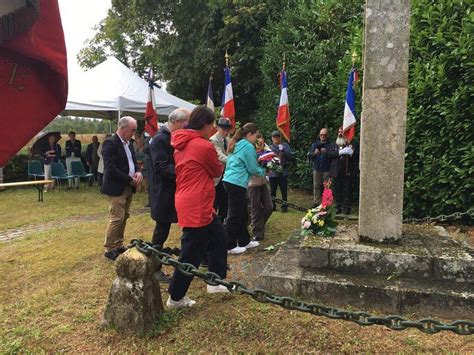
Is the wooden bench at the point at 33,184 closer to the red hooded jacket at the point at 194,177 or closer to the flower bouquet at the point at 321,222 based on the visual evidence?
the red hooded jacket at the point at 194,177

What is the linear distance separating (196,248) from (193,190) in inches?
21.7

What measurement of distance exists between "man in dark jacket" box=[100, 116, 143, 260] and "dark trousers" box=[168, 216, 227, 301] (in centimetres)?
170

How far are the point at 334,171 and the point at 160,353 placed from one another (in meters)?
6.28

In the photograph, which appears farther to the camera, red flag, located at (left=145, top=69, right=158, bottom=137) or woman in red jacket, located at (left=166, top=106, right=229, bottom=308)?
→ red flag, located at (left=145, top=69, right=158, bottom=137)

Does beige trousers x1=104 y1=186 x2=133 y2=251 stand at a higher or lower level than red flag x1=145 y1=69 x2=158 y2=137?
lower

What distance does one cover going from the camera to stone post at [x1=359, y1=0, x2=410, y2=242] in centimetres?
417

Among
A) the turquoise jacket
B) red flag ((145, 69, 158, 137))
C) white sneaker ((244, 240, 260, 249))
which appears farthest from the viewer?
red flag ((145, 69, 158, 137))

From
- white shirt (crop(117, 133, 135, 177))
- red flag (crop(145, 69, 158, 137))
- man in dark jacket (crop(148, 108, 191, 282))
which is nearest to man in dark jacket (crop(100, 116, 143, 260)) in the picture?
white shirt (crop(117, 133, 135, 177))

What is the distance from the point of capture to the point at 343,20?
10.8 m

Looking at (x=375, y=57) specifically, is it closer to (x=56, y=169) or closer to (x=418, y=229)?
(x=418, y=229)

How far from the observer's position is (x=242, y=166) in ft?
18.6

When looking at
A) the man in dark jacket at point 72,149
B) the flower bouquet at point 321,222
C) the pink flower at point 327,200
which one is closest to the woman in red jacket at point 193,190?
the flower bouquet at point 321,222

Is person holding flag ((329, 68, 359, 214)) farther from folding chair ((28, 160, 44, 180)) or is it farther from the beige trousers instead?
folding chair ((28, 160, 44, 180))

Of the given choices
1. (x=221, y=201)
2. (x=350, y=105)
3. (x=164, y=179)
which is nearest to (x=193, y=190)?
(x=164, y=179)
